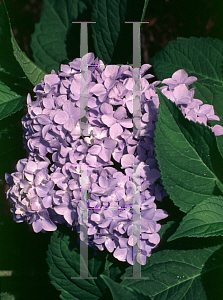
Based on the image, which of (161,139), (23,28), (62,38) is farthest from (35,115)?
(23,28)

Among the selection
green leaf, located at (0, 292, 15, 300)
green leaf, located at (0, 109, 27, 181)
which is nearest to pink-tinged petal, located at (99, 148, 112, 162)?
green leaf, located at (0, 109, 27, 181)

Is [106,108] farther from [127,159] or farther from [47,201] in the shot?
[47,201]

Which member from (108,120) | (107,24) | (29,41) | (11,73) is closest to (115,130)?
(108,120)

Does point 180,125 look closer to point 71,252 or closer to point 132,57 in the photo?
point 132,57

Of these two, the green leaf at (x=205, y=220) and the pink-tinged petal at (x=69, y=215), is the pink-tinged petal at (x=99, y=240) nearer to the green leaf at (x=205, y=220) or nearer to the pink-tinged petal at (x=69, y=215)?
the pink-tinged petal at (x=69, y=215)

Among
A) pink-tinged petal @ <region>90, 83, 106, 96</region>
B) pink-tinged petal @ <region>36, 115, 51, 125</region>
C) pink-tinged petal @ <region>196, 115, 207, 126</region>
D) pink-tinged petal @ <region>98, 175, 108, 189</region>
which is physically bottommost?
pink-tinged petal @ <region>98, 175, 108, 189</region>

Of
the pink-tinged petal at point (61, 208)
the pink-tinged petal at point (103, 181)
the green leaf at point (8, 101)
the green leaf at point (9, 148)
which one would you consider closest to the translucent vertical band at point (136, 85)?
the pink-tinged petal at point (103, 181)

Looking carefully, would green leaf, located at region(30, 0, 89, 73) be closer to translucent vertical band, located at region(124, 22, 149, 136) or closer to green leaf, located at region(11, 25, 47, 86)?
green leaf, located at region(11, 25, 47, 86)
